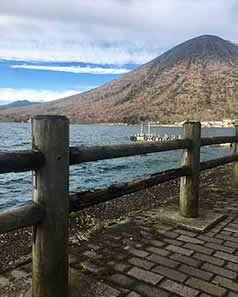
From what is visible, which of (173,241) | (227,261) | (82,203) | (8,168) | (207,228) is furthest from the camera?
(207,228)

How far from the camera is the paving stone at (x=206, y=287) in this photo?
7.58 ft

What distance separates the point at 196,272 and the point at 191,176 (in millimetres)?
1572

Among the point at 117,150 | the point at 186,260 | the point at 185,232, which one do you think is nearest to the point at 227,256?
the point at 186,260

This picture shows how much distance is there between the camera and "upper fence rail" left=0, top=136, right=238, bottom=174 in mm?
1789

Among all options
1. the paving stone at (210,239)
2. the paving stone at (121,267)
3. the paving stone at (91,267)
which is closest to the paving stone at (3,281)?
the paving stone at (91,267)

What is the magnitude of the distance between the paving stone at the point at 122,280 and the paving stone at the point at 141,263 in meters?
0.24

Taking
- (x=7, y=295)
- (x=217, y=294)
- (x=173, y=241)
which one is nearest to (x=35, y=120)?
(x=7, y=295)

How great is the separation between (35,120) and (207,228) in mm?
2625

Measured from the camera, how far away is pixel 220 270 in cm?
265

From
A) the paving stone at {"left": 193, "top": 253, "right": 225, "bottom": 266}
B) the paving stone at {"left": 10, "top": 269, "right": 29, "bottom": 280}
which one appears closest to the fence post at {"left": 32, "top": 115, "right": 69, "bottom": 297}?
the paving stone at {"left": 10, "top": 269, "right": 29, "bottom": 280}

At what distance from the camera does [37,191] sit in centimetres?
199

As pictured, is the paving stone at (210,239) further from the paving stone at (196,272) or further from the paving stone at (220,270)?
the paving stone at (196,272)

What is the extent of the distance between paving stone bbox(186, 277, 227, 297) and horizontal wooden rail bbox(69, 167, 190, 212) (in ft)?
3.14

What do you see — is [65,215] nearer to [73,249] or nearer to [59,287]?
[59,287]
